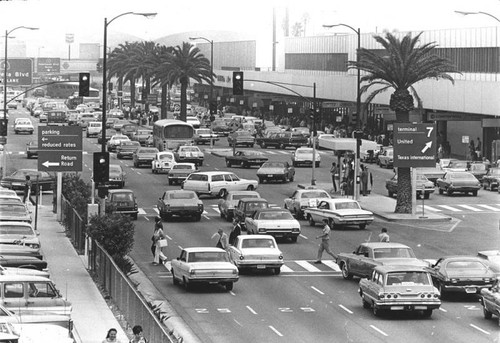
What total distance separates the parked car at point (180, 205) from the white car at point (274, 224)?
7019 mm

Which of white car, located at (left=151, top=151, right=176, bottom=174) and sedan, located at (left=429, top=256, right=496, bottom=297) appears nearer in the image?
sedan, located at (left=429, top=256, right=496, bottom=297)

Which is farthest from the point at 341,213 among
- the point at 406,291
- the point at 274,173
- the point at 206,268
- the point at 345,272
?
the point at 274,173

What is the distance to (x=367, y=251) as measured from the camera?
122 ft

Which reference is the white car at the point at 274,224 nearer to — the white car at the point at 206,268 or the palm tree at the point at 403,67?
the white car at the point at 206,268

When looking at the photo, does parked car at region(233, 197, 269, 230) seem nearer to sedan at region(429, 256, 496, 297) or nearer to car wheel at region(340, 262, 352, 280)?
car wheel at region(340, 262, 352, 280)

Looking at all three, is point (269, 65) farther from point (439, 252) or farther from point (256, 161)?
point (439, 252)

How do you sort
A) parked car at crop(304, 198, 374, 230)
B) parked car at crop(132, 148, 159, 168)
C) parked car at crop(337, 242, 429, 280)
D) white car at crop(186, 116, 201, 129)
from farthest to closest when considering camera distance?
white car at crop(186, 116, 201, 129) → parked car at crop(132, 148, 159, 168) → parked car at crop(304, 198, 374, 230) → parked car at crop(337, 242, 429, 280)

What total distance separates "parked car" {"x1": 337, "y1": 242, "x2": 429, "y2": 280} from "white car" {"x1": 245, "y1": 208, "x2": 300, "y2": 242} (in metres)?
8.39

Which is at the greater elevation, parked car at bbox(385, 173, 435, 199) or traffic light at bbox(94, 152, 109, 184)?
traffic light at bbox(94, 152, 109, 184)

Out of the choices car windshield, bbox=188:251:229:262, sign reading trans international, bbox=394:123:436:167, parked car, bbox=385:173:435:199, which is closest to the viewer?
car windshield, bbox=188:251:229:262

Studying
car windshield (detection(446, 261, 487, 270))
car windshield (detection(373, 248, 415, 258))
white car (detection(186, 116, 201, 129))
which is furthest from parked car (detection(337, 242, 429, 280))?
white car (detection(186, 116, 201, 129))

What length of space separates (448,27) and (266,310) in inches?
2792

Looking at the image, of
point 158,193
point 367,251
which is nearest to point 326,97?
point 158,193

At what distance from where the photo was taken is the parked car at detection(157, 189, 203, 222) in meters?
54.0
